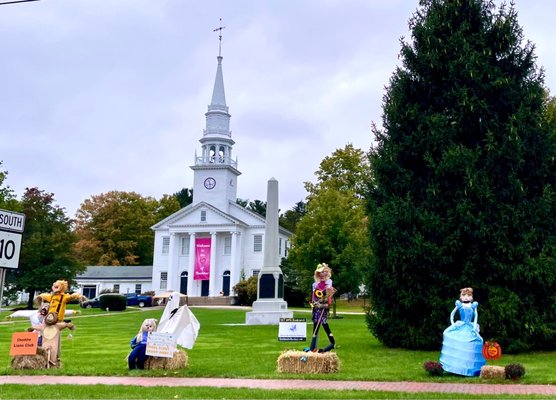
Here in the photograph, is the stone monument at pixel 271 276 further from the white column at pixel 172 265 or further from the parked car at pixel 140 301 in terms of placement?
the white column at pixel 172 265

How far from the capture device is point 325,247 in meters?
36.1

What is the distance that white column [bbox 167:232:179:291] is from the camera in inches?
2598

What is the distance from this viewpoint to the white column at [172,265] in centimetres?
6600

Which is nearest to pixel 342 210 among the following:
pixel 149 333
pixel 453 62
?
pixel 453 62

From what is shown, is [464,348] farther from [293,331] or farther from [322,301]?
[293,331]

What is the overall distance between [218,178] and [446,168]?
52.8 metres

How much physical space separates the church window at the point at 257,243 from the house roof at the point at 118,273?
14138mm

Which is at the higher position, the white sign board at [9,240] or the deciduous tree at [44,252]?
the deciduous tree at [44,252]

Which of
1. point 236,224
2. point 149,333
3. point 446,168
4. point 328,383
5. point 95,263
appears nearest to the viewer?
point 328,383

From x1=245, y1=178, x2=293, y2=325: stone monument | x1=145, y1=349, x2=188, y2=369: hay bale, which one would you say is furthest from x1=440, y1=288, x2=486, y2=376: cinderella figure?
x1=245, y1=178, x2=293, y2=325: stone monument

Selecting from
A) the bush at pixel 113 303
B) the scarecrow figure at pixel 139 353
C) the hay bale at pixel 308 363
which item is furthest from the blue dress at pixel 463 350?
the bush at pixel 113 303

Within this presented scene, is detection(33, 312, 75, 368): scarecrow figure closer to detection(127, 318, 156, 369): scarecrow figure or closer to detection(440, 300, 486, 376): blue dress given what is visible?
detection(127, 318, 156, 369): scarecrow figure

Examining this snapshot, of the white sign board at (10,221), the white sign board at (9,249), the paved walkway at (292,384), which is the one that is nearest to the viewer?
the white sign board at (9,249)

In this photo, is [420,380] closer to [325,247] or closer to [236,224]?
[325,247]
